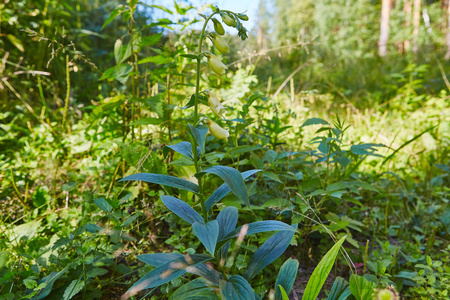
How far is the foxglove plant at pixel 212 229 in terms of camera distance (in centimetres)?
77

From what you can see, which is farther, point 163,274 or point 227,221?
point 227,221

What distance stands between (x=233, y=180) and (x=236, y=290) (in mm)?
338

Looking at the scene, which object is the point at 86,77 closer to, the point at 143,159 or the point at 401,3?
the point at 143,159

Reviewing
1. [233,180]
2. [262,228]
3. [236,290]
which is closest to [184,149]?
[233,180]

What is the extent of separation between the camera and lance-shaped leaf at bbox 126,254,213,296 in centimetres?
72

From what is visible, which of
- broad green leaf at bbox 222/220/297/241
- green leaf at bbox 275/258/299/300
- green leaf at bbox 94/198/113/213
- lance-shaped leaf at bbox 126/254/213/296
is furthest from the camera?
green leaf at bbox 94/198/113/213

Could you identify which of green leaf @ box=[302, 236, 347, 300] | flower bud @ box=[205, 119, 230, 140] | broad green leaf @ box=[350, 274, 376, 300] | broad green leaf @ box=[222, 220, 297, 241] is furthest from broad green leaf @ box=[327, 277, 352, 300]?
flower bud @ box=[205, 119, 230, 140]

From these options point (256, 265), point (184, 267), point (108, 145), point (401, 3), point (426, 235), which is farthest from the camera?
point (401, 3)

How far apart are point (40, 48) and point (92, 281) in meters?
2.81

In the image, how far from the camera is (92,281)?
115cm

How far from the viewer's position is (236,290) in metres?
0.83

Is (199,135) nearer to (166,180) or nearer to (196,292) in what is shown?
(166,180)

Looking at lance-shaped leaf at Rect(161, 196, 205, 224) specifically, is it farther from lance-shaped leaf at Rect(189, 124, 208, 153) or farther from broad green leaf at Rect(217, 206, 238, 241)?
lance-shaped leaf at Rect(189, 124, 208, 153)

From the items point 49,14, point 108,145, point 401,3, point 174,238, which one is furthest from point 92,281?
point 401,3
